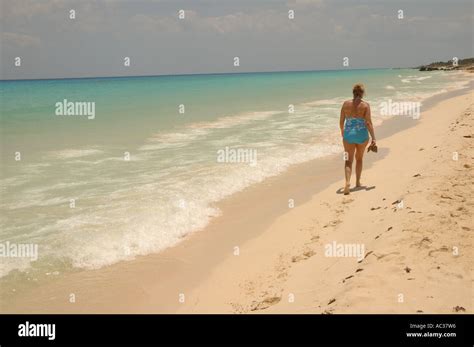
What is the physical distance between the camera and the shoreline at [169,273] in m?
4.81

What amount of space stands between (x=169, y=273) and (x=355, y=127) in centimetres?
458

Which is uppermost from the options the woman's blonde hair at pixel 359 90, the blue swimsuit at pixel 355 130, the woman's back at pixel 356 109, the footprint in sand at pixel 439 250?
the woman's blonde hair at pixel 359 90

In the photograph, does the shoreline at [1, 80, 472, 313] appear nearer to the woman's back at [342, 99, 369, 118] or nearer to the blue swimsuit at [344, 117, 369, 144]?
the blue swimsuit at [344, 117, 369, 144]

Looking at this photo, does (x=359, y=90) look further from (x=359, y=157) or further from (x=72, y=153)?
(x=72, y=153)

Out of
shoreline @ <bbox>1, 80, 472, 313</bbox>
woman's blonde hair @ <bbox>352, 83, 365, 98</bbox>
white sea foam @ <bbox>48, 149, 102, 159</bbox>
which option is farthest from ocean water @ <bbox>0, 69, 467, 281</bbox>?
woman's blonde hair @ <bbox>352, 83, 365, 98</bbox>

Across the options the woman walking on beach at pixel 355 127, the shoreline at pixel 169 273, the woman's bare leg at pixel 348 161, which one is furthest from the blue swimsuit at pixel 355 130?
the shoreline at pixel 169 273

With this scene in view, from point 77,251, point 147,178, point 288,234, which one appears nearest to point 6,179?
point 147,178

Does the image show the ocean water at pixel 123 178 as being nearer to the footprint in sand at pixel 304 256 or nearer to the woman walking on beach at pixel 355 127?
the footprint in sand at pixel 304 256

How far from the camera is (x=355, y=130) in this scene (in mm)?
7898

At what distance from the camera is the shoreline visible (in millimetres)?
4812

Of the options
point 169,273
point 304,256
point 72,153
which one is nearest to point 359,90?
point 304,256

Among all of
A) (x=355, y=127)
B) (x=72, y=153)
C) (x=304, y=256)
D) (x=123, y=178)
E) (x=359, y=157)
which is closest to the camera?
(x=304, y=256)

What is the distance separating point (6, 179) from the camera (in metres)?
9.84

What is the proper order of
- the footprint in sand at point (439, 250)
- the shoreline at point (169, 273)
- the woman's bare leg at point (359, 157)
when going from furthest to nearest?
the woman's bare leg at point (359, 157) → the shoreline at point (169, 273) → the footprint in sand at point (439, 250)
